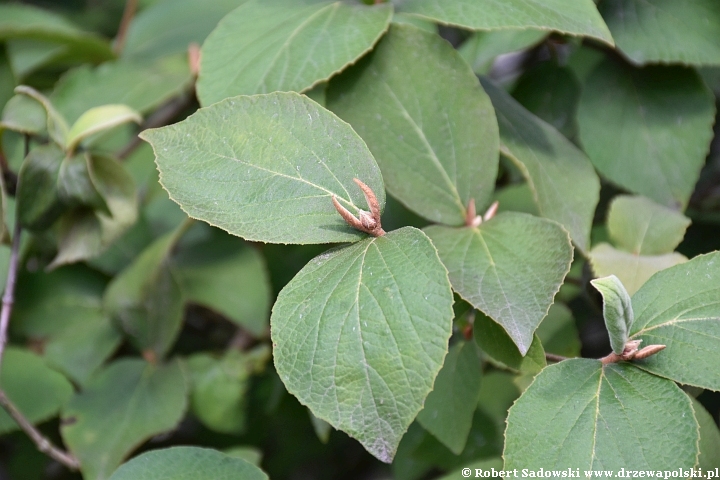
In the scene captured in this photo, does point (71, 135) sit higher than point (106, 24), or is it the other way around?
point (71, 135)

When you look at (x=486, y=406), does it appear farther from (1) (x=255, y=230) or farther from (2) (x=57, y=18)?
(2) (x=57, y=18)

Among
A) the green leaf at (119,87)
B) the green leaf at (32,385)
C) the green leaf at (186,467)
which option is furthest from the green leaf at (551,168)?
the green leaf at (32,385)

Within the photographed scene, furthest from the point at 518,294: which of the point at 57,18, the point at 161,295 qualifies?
the point at 57,18

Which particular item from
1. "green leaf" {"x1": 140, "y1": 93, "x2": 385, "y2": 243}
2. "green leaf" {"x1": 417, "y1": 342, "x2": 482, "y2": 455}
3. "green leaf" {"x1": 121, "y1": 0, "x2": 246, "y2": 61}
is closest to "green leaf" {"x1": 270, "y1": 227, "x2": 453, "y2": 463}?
"green leaf" {"x1": 140, "y1": 93, "x2": 385, "y2": 243}

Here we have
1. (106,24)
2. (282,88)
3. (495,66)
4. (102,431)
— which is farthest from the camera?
(106,24)

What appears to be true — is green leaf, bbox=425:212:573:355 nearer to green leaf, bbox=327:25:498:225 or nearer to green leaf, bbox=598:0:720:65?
green leaf, bbox=327:25:498:225

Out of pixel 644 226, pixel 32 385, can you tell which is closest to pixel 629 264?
pixel 644 226

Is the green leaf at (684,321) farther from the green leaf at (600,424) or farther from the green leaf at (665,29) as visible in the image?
the green leaf at (665,29)
